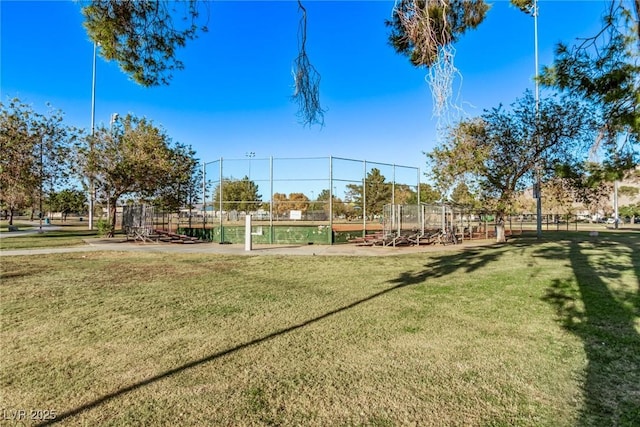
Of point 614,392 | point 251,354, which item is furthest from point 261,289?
point 614,392

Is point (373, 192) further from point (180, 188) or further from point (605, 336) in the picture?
point (605, 336)

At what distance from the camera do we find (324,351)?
396cm

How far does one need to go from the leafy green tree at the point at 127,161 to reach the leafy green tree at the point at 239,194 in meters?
3.95

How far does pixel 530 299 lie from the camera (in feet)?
20.8

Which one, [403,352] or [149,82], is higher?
[149,82]

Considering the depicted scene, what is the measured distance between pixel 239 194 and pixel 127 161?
671cm

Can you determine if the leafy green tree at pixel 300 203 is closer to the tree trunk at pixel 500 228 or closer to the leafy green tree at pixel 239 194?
the leafy green tree at pixel 239 194

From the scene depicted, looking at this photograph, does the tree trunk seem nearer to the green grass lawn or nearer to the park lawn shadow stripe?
the green grass lawn

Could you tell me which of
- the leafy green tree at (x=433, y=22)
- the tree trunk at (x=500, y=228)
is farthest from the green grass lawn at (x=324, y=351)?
the tree trunk at (x=500, y=228)

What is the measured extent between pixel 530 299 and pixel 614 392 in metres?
3.48

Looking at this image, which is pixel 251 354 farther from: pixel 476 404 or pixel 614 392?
pixel 614 392

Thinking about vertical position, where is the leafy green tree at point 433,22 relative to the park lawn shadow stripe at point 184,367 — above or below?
Answer: above

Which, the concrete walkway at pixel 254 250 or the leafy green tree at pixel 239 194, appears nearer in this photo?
the concrete walkway at pixel 254 250

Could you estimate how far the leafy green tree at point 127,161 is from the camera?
68.4ft
